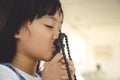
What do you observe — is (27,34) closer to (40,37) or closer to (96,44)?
(40,37)

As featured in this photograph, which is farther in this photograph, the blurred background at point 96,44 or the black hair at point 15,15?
the blurred background at point 96,44

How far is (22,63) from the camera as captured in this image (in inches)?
26.2

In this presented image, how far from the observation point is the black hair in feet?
2.16

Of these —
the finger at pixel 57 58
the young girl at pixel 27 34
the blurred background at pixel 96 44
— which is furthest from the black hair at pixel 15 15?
the blurred background at pixel 96 44

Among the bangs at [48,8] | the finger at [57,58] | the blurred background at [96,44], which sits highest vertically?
the bangs at [48,8]

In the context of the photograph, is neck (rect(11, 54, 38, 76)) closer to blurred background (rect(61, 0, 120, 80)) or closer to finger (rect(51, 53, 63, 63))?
finger (rect(51, 53, 63, 63))

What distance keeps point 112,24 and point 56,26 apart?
778 cm

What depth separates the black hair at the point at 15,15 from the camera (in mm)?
658

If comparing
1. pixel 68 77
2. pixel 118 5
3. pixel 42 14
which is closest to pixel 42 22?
A: pixel 42 14

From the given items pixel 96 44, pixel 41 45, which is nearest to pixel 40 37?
pixel 41 45

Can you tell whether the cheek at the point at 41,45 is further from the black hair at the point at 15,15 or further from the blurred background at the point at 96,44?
the blurred background at the point at 96,44

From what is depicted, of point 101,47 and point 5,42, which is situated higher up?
point 5,42

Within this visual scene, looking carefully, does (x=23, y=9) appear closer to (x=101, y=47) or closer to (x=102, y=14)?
(x=102, y=14)

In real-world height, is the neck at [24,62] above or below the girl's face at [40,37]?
below
